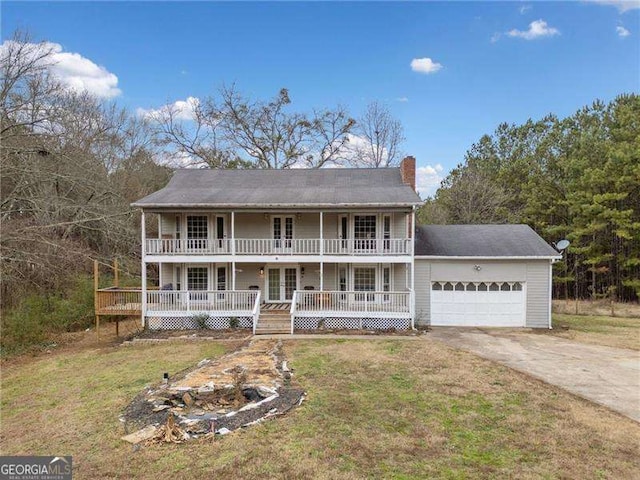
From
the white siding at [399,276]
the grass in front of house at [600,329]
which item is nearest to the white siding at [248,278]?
the white siding at [399,276]

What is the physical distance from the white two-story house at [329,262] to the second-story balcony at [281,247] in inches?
2.1

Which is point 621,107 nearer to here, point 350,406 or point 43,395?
point 350,406

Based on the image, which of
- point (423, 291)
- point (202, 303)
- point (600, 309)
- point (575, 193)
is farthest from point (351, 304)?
point (575, 193)

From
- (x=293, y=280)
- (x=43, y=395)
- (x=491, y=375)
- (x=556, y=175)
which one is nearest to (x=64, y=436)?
(x=43, y=395)

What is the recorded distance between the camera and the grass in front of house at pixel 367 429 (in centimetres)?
571

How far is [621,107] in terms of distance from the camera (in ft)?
95.7

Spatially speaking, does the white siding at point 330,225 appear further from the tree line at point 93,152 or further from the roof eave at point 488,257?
the tree line at point 93,152

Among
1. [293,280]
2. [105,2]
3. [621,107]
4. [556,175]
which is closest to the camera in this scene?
[105,2]

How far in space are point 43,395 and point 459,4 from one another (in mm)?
22699

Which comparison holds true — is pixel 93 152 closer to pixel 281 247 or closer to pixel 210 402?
pixel 281 247

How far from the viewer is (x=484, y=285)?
56.0 feet

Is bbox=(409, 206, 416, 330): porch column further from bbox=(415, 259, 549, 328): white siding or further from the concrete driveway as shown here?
the concrete driveway

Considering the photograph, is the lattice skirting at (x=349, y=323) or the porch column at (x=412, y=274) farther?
the lattice skirting at (x=349, y=323)

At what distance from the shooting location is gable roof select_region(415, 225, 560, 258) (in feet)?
54.5
